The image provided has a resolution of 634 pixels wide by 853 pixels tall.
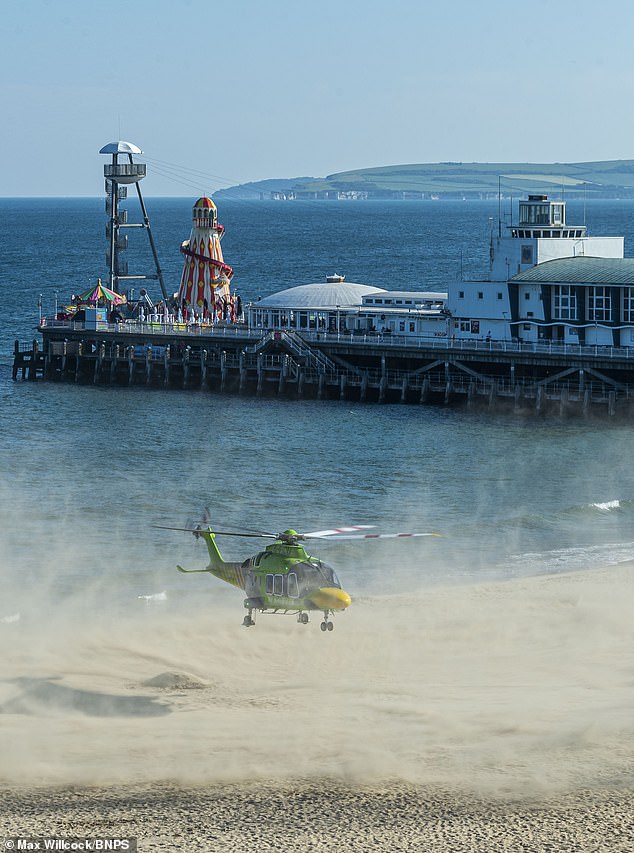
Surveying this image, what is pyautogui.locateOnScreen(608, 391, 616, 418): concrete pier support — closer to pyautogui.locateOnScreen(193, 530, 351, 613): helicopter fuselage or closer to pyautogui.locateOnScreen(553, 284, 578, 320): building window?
pyautogui.locateOnScreen(553, 284, 578, 320): building window

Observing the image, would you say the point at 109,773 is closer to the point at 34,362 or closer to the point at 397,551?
the point at 397,551

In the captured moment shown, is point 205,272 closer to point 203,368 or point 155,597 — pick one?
point 203,368

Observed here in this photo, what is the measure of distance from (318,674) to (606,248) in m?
64.9

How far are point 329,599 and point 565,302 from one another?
54.9 metres

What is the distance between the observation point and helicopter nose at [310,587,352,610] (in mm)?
29688

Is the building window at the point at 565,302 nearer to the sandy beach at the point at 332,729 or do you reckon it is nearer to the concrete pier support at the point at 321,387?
the concrete pier support at the point at 321,387

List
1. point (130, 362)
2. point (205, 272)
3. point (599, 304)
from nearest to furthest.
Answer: point (599, 304) < point (130, 362) < point (205, 272)

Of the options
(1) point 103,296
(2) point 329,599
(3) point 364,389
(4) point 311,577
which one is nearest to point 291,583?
(4) point 311,577

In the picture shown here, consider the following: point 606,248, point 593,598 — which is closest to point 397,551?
point 593,598

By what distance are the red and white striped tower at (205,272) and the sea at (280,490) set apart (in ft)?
34.3

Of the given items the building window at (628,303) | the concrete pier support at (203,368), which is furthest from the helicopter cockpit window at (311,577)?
the concrete pier support at (203,368)

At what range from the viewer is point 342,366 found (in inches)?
3374

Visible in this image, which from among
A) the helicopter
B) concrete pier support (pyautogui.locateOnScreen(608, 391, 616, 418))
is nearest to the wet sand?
the helicopter

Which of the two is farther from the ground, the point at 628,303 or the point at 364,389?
the point at 628,303
